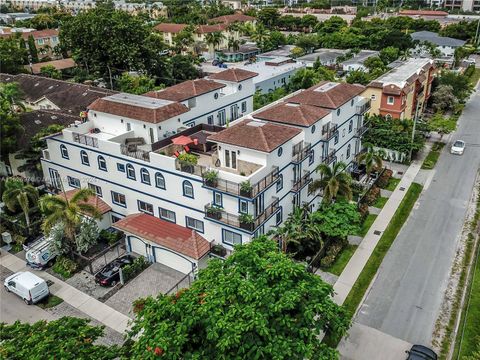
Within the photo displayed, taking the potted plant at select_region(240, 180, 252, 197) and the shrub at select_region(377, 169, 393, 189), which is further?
the shrub at select_region(377, 169, 393, 189)

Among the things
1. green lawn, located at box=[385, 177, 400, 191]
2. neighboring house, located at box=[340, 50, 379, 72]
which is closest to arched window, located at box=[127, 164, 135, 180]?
green lawn, located at box=[385, 177, 400, 191]

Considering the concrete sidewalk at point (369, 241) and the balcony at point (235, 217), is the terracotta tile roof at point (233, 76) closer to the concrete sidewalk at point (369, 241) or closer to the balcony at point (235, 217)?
the concrete sidewalk at point (369, 241)

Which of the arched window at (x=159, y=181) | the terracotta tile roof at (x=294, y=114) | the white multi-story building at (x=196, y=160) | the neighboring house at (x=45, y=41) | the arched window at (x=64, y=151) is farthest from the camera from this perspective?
the neighboring house at (x=45, y=41)

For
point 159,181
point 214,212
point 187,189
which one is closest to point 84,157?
point 159,181

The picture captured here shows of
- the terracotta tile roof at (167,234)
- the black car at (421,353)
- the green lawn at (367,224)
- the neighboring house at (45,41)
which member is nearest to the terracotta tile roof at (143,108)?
the terracotta tile roof at (167,234)

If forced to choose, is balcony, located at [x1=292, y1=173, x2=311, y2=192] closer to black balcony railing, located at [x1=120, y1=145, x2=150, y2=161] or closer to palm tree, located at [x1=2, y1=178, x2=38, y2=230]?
black balcony railing, located at [x1=120, y1=145, x2=150, y2=161]

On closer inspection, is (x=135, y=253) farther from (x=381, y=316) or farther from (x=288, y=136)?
(x=381, y=316)
